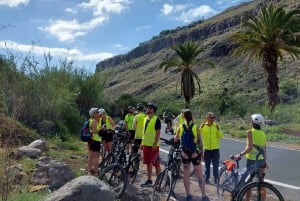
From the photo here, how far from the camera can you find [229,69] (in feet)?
295

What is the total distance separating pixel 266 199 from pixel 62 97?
19.0m

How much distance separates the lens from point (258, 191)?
27.4ft

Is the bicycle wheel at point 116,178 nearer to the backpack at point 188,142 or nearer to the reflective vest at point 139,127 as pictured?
the backpack at point 188,142

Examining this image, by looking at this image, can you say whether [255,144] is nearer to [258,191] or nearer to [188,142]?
[258,191]

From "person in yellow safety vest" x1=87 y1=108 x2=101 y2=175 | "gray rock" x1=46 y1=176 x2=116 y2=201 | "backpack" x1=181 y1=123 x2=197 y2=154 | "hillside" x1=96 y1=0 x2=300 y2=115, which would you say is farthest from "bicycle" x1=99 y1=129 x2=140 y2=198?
"hillside" x1=96 y1=0 x2=300 y2=115

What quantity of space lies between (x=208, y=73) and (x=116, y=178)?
86394mm

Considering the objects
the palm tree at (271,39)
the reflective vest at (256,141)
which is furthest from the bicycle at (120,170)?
the palm tree at (271,39)

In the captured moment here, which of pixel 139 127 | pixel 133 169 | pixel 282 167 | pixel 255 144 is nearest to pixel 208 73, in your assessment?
pixel 282 167

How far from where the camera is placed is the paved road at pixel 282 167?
11.9 meters

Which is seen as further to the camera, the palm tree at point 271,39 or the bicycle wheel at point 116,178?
the palm tree at point 271,39

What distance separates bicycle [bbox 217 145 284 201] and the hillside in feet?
84.6

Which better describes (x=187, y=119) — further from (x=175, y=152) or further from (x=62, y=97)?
(x=62, y=97)

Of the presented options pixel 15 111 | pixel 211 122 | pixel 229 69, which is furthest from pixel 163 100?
pixel 15 111

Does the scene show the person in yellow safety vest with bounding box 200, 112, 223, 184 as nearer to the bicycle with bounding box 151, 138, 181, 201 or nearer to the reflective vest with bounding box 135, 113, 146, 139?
the reflective vest with bounding box 135, 113, 146, 139
